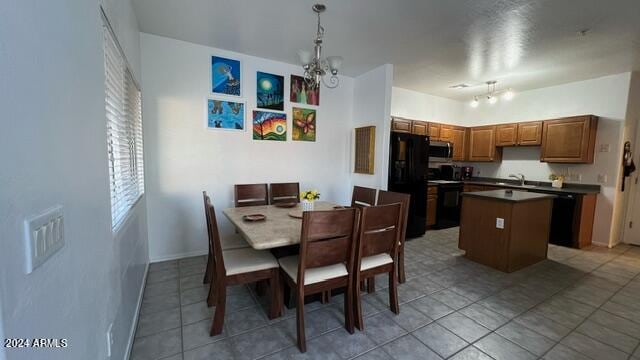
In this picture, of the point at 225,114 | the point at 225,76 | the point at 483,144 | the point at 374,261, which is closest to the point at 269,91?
the point at 225,76

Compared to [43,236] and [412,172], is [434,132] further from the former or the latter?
[43,236]

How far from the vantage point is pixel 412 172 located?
4258 mm

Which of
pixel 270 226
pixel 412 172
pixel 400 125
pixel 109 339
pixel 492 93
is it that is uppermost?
pixel 492 93

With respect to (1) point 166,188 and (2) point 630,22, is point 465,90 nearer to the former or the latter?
(2) point 630,22

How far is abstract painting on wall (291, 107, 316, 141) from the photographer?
388 cm

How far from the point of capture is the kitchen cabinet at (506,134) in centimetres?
484

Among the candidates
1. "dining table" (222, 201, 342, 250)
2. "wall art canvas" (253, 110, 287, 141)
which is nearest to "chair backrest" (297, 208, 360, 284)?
"dining table" (222, 201, 342, 250)

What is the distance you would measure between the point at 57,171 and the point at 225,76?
2919mm

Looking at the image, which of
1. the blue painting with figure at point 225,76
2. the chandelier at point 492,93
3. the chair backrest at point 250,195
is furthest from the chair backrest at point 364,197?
the chandelier at point 492,93

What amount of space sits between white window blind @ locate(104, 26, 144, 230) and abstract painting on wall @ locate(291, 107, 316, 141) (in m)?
1.94

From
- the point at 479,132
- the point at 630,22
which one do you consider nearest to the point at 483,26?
the point at 630,22

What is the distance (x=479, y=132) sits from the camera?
214 inches

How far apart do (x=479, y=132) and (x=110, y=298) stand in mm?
6183

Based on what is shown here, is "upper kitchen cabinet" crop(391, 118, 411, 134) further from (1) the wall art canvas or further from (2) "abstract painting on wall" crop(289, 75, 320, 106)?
(1) the wall art canvas
